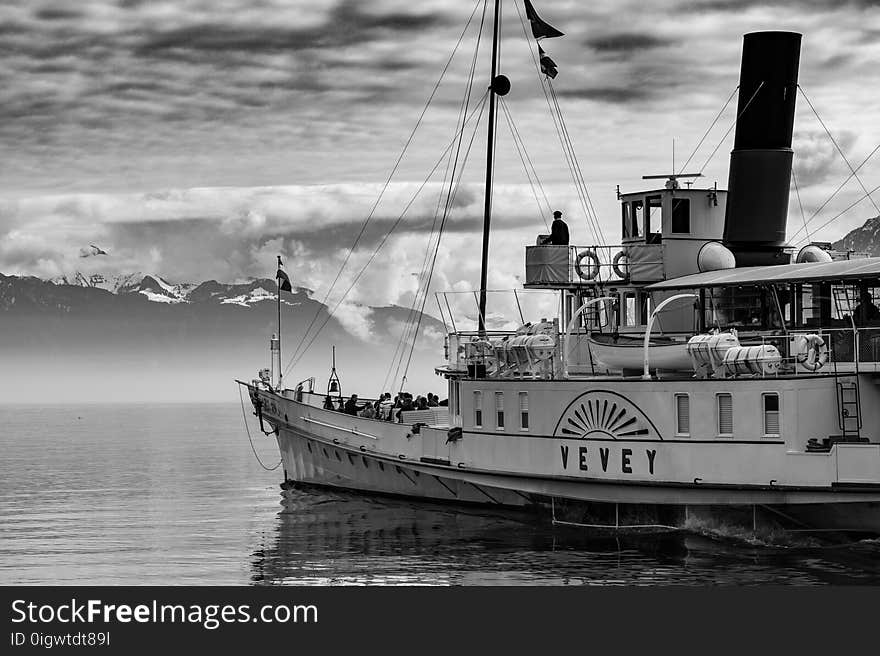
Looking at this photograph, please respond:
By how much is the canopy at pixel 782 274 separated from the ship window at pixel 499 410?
5114mm

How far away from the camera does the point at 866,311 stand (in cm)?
3541

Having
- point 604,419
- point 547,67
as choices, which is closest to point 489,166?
point 547,67

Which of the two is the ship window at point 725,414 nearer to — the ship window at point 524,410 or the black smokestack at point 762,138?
the ship window at point 524,410

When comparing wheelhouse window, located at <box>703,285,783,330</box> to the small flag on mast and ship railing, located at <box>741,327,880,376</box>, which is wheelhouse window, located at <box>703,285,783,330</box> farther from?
the small flag on mast

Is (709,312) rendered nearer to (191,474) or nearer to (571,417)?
(571,417)

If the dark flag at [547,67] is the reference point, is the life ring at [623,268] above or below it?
below

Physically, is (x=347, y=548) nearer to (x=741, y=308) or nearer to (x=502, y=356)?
(x=502, y=356)

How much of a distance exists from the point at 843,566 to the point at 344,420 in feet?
63.4

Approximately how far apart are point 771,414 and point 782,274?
3.99 m

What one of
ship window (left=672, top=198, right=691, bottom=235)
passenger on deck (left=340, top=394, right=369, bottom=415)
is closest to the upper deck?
ship window (left=672, top=198, right=691, bottom=235)

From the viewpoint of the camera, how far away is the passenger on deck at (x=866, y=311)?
116 feet

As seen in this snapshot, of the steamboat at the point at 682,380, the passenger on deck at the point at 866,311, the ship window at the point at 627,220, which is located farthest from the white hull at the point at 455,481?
the ship window at the point at 627,220

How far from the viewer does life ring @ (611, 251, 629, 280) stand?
4147cm

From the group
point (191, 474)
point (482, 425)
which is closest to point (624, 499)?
point (482, 425)
